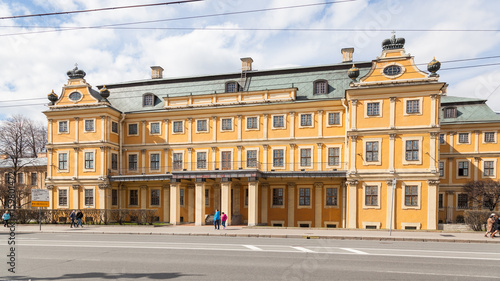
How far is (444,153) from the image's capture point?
4162cm

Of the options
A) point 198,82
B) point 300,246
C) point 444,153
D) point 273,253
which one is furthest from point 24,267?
point 444,153

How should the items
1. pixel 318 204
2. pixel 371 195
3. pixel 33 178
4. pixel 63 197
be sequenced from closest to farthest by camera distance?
pixel 371 195
pixel 318 204
pixel 63 197
pixel 33 178

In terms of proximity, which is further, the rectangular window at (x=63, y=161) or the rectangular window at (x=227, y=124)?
the rectangular window at (x=63, y=161)

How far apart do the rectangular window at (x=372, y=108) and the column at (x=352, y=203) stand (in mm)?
5917

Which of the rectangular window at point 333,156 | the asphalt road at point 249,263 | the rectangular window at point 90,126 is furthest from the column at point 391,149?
the rectangular window at point 90,126

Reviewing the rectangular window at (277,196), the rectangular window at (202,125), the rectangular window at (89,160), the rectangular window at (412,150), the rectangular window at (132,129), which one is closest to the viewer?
the rectangular window at (412,150)

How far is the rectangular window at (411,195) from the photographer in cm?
2852

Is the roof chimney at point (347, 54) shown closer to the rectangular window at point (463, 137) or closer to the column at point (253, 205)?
the column at point (253, 205)

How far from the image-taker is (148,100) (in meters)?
38.3

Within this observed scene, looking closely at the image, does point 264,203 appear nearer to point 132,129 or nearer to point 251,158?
point 251,158

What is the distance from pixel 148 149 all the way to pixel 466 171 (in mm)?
36348

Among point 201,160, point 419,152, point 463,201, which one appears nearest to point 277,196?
point 201,160

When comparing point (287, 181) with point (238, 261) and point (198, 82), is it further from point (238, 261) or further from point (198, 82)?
point (238, 261)

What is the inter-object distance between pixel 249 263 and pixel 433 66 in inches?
962
